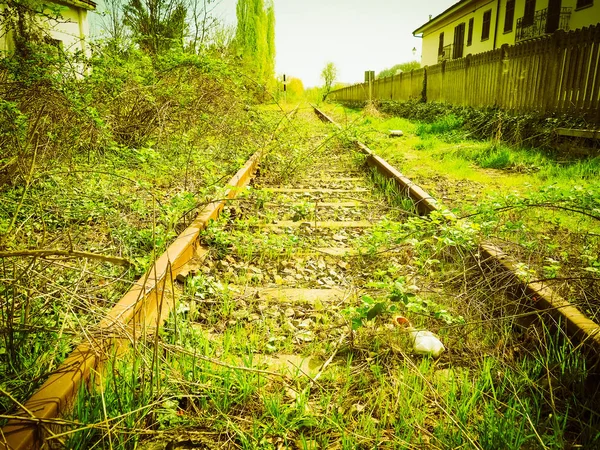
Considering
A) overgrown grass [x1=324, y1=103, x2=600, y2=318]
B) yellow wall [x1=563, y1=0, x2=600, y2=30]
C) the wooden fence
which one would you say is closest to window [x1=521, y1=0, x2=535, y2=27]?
yellow wall [x1=563, y1=0, x2=600, y2=30]

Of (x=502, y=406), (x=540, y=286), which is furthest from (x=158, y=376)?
(x=540, y=286)

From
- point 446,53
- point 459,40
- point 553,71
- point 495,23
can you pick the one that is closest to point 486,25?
point 495,23

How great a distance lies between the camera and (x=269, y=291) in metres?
2.81

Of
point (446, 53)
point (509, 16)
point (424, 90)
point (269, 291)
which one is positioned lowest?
point (269, 291)

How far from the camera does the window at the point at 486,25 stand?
2616 centimetres

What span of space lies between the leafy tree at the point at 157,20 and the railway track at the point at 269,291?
8995 mm

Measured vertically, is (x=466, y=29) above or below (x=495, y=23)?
above

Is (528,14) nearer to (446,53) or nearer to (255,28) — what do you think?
(446,53)

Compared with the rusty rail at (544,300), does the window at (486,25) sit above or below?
above

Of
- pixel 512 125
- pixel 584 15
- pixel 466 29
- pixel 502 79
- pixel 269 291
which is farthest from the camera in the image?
pixel 466 29

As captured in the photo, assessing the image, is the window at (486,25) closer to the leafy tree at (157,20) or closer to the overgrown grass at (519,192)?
the overgrown grass at (519,192)

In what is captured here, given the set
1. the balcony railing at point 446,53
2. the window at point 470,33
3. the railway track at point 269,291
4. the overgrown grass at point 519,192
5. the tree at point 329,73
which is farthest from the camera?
the tree at point 329,73

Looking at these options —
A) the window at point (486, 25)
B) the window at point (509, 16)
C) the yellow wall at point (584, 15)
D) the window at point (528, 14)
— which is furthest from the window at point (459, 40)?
the yellow wall at point (584, 15)

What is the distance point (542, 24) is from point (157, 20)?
66.3ft
